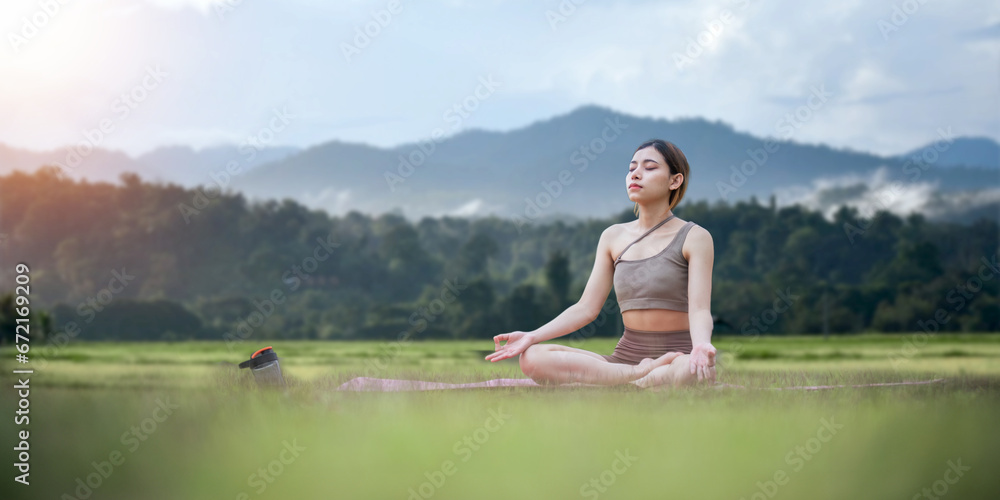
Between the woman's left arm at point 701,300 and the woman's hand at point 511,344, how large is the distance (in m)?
0.98

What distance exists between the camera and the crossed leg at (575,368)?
471 centimetres

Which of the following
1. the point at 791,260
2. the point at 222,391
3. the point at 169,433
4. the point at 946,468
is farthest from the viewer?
the point at 791,260

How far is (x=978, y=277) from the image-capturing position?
9484 mm

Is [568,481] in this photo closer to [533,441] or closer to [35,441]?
[533,441]

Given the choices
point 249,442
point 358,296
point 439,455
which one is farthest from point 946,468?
point 358,296

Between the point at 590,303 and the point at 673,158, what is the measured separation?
1.07 metres

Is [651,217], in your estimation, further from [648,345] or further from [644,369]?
[644,369]

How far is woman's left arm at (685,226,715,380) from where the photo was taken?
4340mm

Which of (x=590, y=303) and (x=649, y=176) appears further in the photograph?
(x=590, y=303)

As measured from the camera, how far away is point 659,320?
4.86m

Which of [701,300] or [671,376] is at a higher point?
[701,300]

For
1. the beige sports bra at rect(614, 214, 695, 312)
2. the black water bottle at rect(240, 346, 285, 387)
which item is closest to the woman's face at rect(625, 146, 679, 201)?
the beige sports bra at rect(614, 214, 695, 312)

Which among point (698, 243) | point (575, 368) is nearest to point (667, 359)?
point (575, 368)

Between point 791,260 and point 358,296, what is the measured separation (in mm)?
13799
